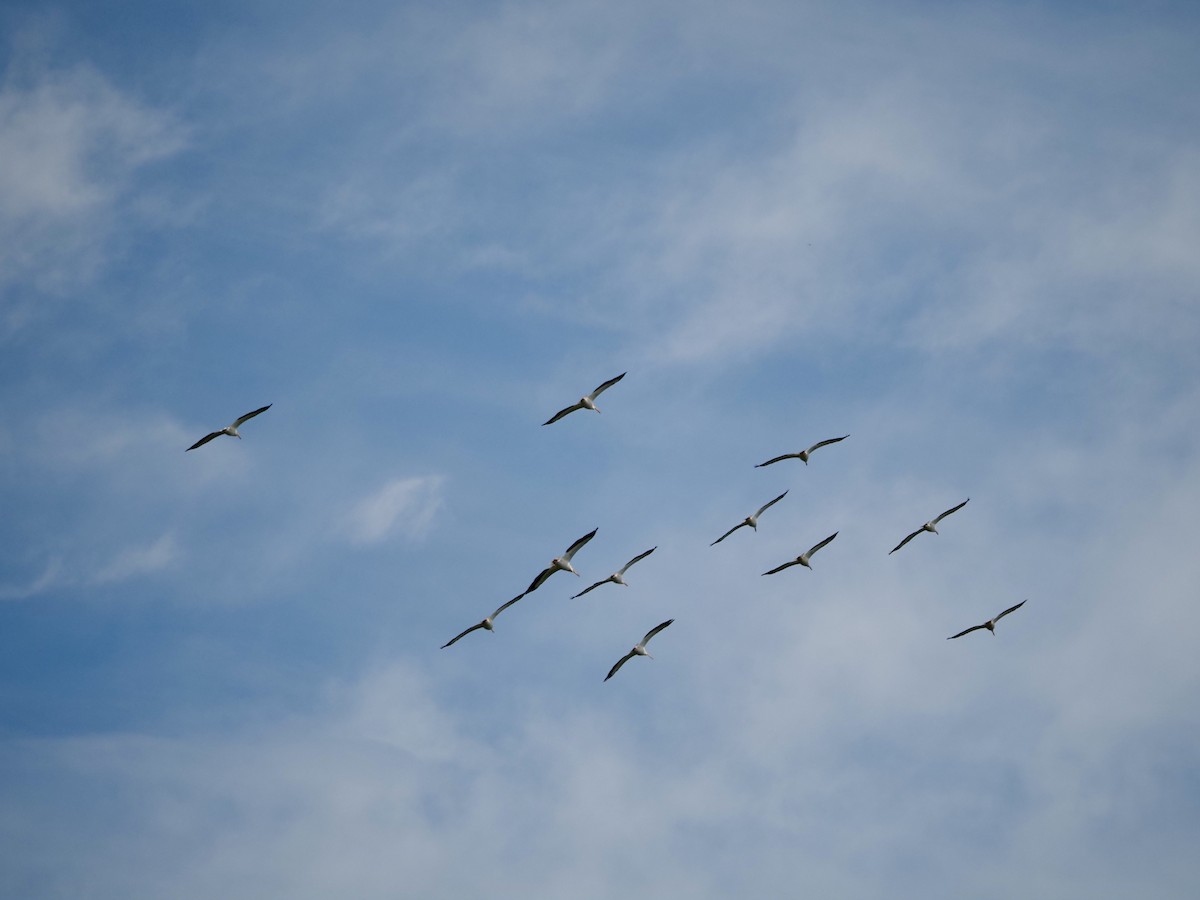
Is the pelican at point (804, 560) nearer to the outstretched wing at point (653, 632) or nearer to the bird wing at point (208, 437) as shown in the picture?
the outstretched wing at point (653, 632)

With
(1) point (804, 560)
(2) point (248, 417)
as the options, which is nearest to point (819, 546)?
(1) point (804, 560)

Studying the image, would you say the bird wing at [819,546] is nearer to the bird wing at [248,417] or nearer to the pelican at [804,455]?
the pelican at [804,455]

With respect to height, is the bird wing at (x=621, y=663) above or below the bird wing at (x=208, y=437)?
below

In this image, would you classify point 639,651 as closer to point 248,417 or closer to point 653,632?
point 653,632

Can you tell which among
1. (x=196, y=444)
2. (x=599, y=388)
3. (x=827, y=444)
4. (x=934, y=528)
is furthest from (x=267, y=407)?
(x=934, y=528)

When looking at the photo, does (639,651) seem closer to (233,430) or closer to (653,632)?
(653,632)

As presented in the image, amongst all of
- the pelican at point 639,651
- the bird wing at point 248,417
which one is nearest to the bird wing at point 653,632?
the pelican at point 639,651

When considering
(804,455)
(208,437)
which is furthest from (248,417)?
(804,455)

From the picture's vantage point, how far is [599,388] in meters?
65.9

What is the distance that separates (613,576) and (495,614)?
24.1 ft

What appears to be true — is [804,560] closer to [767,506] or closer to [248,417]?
[767,506]

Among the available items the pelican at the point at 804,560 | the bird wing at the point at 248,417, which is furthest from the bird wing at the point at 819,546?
the bird wing at the point at 248,417

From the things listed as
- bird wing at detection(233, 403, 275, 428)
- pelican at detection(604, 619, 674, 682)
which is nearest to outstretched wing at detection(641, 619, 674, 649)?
pelican at detection(604, 619, 674, 682)

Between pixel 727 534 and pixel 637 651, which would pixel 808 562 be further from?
pixel 637 651
